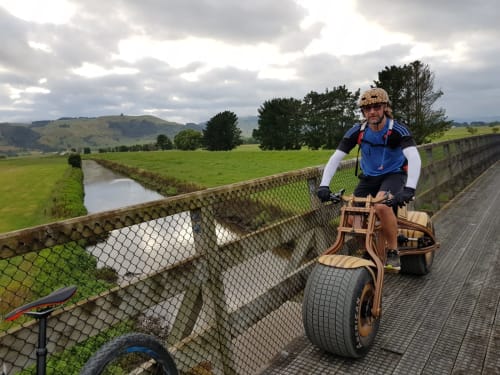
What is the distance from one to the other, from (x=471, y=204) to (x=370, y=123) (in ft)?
21.5

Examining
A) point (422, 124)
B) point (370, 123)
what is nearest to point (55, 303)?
point (370, 123)

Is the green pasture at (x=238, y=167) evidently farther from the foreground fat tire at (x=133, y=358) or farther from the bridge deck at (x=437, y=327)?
the foreground fat tire at (x=133, y=358)

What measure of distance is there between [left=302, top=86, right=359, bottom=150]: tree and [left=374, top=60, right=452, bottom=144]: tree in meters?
28.8

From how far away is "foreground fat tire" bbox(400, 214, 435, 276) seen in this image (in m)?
4.58

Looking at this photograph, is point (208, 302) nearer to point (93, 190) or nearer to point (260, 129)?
point (93, 190)

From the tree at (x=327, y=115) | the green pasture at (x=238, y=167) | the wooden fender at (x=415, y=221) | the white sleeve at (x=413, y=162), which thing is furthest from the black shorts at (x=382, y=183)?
the tree at (x=327, y=115)

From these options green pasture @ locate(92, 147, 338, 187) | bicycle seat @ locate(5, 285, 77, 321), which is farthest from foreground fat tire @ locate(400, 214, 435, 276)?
green pasture @ locate(92, 147, 338, 187)

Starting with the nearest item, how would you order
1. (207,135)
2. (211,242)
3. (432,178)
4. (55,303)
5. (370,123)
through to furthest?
1. (55,303)
2. (211,242)
3. (370,123)
4. (432,178)
5. (207,135)

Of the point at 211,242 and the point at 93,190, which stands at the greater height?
the point at 211,242

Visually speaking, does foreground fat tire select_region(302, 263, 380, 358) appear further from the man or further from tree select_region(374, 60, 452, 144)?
tree select_region(374, 60, 452, 144)

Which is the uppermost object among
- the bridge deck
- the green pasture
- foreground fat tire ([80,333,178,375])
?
foreground fat tire ([80,333,178,375])

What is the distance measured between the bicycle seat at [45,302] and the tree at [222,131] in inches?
3481

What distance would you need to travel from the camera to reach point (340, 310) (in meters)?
2.90

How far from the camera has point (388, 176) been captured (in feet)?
13.0
